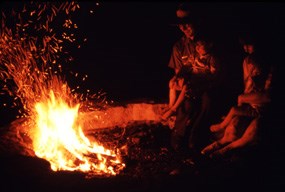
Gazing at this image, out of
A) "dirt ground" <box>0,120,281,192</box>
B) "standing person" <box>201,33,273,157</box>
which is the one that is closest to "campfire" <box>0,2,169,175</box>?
"dirt ground" <box>0,120,281,192</box>

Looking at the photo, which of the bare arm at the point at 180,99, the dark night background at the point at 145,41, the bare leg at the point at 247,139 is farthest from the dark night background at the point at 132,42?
the bare leg at the point at 247,139

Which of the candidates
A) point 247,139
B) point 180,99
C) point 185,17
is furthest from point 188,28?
point 247,139

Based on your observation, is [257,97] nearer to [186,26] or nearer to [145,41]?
[186,26]

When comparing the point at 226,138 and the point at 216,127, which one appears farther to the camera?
the point at 216,127

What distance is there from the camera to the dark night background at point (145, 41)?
7.77 m

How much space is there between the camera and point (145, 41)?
12.4 metres

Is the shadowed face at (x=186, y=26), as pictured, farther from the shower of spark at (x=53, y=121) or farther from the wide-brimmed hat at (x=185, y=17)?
the shower of spark at (x=53, y=121)

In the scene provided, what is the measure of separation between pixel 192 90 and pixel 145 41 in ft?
17.4

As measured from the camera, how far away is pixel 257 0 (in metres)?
9.08

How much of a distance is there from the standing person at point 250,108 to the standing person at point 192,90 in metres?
0.54

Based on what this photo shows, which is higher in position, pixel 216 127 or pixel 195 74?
pixel 195 74

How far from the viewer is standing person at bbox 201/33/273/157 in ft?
21.1

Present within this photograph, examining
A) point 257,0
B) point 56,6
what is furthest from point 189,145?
point 56,6

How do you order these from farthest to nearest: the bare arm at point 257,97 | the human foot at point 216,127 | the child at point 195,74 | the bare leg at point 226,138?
the child at point 195,74 → the human foot at point 216,127 → the bare leg at point 226,138 → the bare arm at point 257,97
